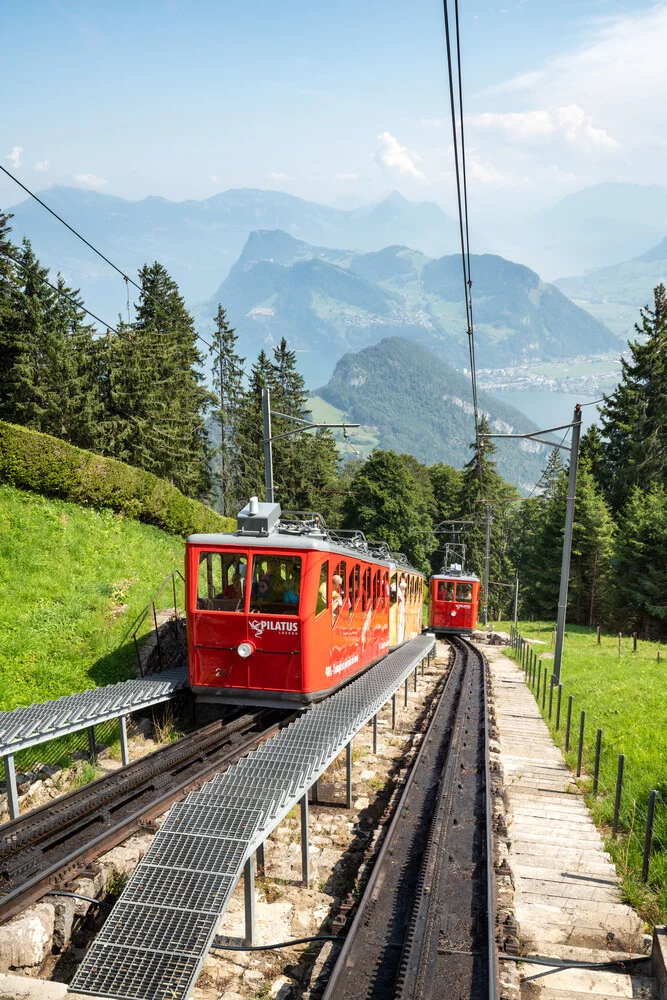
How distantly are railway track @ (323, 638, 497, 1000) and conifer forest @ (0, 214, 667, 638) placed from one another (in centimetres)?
1348

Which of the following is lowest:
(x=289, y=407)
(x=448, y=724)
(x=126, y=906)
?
(x=448, y=724)

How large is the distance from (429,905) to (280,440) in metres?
56.0

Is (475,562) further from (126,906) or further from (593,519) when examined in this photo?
(126,906)

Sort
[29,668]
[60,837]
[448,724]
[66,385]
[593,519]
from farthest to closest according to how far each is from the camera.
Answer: [593,519] → [66,385] → [448,724] → [29,668] → [60,837]

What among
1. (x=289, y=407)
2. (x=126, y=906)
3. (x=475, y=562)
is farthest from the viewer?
(x=475, y=562)

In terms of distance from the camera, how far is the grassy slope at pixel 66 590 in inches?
482

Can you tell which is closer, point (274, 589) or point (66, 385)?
point (274, 589)

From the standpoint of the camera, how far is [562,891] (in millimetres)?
7012

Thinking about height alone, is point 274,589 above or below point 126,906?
above

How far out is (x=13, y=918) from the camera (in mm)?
5336

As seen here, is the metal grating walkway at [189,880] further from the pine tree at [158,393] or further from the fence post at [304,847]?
the pine tree at [158,393]

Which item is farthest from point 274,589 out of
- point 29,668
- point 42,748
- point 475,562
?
point 475,562

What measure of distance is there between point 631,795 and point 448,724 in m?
5.08

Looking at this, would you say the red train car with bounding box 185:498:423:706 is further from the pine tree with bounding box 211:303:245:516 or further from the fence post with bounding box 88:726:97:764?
the pine tree with bounding box 211:303:245:516
